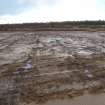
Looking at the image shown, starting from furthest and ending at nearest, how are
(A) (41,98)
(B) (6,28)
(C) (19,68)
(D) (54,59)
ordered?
(B) (6,28) < (D) (54,59) < (C) (19,68) < (A) (41,98)

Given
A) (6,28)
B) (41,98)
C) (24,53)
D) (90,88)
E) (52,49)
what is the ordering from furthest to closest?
(6,28), (52,49), (24,53), (90,88), (41,98)

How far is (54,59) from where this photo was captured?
12.0ft

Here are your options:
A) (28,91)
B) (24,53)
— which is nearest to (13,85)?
(28,91)

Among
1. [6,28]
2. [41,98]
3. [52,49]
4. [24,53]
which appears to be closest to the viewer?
[41,98]

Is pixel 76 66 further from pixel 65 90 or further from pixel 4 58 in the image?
pixel 4 58

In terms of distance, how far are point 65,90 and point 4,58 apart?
4.25 ft

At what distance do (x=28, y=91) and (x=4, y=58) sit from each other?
4.14 feet

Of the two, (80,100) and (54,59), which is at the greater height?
(54,59)

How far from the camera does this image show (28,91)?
267 cm

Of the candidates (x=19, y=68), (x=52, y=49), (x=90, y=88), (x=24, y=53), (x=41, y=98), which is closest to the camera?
(x=41, y=98)

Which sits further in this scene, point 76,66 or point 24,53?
point 24,53

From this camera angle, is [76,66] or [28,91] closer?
[28,91]

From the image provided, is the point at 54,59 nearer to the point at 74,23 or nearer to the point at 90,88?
the point at 90,88

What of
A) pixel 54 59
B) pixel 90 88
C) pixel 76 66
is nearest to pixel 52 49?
pixel 54 59
